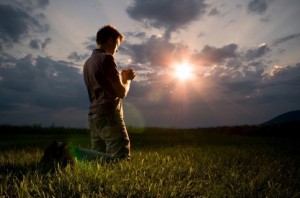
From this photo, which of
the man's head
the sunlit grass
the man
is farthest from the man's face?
the sunlit grass

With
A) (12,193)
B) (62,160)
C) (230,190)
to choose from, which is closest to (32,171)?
(62,160)

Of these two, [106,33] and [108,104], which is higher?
[106,33]

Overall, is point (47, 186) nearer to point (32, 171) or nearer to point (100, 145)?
point (32, 171)

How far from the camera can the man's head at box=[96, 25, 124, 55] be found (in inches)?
229

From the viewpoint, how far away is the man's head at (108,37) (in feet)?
19.0

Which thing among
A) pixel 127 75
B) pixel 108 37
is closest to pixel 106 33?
pixel 108 37

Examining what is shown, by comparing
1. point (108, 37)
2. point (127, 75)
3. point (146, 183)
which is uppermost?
point (108, 37)

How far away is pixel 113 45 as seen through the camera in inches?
232

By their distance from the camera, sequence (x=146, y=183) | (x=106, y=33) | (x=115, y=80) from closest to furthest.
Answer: (x=146, y=183)
(x=115, y=80)
(x=106, y=33)

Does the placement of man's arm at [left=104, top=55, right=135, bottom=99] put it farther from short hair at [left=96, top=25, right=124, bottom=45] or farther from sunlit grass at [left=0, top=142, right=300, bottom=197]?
sunlit grass at [left=0, top=142, right=300, bottom=197]

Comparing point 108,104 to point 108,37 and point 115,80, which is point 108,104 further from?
point 108,37

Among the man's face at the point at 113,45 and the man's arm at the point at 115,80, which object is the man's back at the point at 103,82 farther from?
the man's face at the point at 113,45

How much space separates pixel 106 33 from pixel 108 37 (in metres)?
0.08

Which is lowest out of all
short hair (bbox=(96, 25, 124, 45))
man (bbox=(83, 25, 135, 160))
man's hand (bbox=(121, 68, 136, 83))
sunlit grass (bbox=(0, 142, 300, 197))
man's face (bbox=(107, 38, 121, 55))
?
sunlit grass (bbox=(0, 142, 300, 197))
